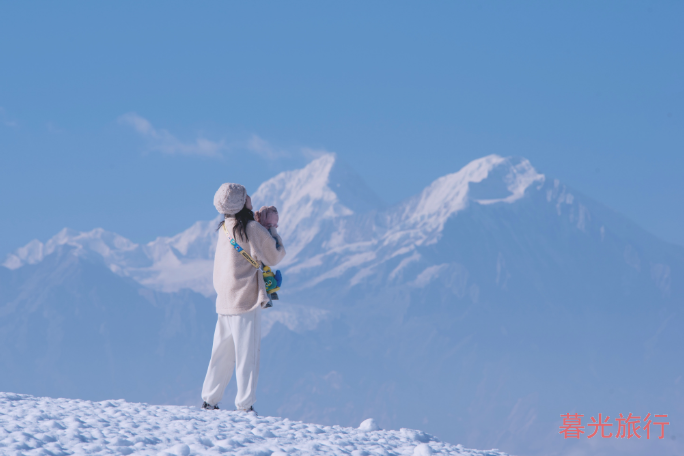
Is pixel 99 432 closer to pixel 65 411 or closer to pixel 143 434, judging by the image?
pixel 143 434

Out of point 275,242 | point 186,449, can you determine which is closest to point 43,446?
point 186,449

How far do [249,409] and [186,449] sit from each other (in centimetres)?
202

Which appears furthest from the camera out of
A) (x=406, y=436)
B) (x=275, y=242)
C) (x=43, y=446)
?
(x=275, y=242)

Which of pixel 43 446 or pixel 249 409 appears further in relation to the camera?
pixel 249 409

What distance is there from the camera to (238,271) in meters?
7.03

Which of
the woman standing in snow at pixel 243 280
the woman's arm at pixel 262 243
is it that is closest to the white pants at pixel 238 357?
the woman standing in snow at pixel 243 280

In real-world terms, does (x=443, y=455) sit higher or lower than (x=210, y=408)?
lower

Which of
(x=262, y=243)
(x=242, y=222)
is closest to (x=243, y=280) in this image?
(x=262, y=243)

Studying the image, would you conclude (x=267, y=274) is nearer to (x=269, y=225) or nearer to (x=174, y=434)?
(x=269, y=225)

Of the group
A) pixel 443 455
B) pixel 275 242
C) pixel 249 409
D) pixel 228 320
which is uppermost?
pixel 275 242

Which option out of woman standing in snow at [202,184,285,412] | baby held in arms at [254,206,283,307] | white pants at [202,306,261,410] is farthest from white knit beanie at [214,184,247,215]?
white pants at [202,306,261,410]

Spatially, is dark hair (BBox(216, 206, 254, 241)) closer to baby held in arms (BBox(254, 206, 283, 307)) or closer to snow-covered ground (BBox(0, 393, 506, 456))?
baby held in arms (BBox(254, 206, 283, 307))

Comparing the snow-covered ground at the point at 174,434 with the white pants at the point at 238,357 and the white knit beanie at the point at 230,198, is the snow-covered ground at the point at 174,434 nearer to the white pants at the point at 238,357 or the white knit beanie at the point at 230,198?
the white pants at the point at 238,357

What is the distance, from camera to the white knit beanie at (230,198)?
22.7 feet
